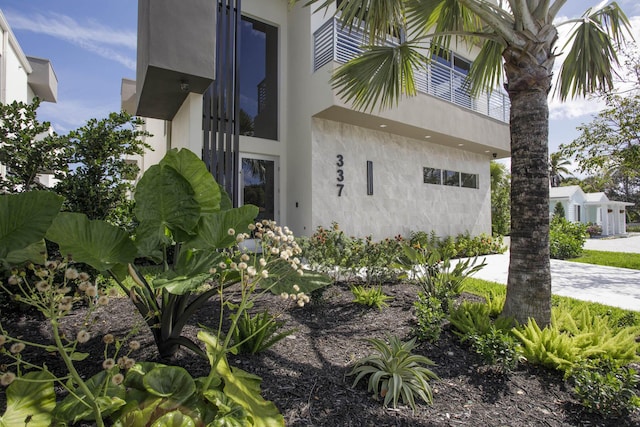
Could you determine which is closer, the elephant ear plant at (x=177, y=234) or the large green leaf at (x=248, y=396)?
the large green leaf at (x=248, y=396)

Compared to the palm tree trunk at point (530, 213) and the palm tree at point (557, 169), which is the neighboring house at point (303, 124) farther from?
the palm tree at point (557, 169)

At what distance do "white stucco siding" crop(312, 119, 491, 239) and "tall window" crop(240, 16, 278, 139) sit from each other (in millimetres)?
1752

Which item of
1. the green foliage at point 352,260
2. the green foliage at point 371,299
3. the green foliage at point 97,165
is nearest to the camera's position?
the green foliage at point 97,165

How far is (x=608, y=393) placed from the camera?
2459mm

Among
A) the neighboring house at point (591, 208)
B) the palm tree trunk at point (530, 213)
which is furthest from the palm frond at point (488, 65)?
the neighboring house at point (591, 208)

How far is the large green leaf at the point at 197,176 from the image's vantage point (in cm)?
261

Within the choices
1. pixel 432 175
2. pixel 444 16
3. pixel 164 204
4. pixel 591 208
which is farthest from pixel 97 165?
pixel 591 208

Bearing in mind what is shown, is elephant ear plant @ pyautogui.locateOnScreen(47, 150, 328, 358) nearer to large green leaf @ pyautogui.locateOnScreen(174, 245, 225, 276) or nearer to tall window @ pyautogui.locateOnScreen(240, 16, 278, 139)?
large green leaf @ pyautogui.locateOnScreen(174, 245, 225, 276)

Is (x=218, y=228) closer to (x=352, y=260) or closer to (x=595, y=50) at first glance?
(x=352, y=260)

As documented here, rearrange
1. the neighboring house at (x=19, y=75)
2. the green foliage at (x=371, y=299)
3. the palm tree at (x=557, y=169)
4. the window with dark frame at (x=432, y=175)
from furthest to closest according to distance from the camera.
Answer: the palm tree at (x=557, y=169) < the window with dark frame at (x=432, y=175) < the neighboring house at (x=19, y=75) < the green foliage at (x=371, y=299)

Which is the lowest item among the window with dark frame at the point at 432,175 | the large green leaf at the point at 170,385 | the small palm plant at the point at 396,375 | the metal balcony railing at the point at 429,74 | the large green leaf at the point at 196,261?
the small palm plant at the point at 396,375

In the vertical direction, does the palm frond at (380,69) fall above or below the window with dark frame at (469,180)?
above

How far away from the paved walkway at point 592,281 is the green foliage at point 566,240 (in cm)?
129

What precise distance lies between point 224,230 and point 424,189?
10.3 metres
